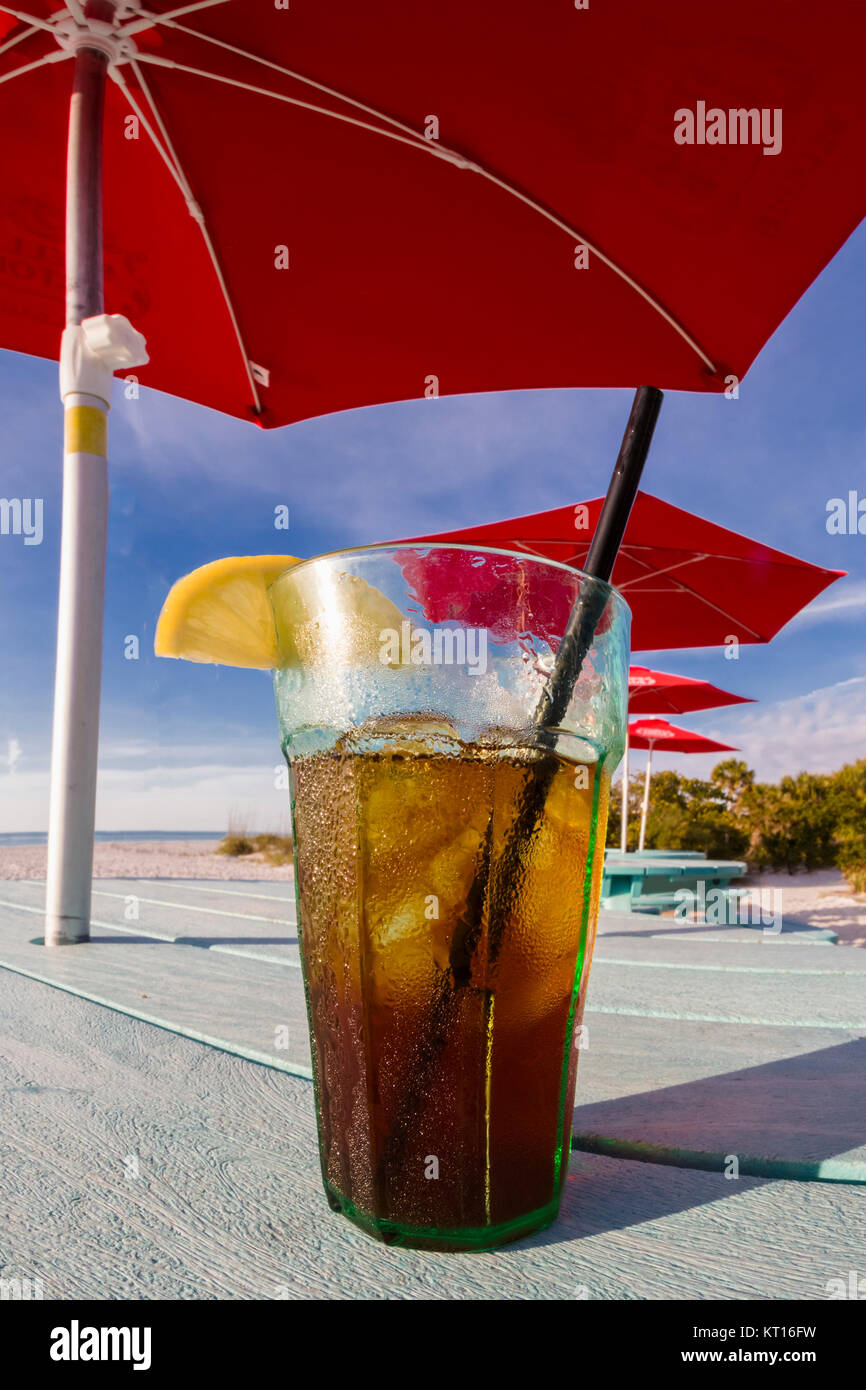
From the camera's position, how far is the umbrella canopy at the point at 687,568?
525cm

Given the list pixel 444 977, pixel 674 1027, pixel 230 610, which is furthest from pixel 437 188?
pixel 444 977

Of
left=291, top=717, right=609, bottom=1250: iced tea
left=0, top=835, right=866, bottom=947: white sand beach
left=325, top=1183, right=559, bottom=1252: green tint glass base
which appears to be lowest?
left=0, top=835, right=866, bottom=947: white sand beach

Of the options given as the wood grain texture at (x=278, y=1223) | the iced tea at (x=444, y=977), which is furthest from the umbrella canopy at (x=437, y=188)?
the wood grain texture at (x=278, y=1223)

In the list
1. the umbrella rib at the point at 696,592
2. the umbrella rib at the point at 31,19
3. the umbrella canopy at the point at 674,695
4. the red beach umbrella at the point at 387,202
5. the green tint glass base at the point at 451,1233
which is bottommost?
the green tint glass base at the point at 451,1233

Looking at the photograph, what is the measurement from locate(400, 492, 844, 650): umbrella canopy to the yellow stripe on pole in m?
2.79

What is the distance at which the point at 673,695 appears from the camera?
959 centimetres

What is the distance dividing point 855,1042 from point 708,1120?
0.39 metres

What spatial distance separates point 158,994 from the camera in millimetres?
1119

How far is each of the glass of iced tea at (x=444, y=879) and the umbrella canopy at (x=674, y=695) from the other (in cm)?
806

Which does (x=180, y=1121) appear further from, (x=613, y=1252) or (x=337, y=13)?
(x=337, y=13)

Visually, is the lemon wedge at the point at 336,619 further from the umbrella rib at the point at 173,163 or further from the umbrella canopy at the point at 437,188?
the umbrella rib at the point at 173,163

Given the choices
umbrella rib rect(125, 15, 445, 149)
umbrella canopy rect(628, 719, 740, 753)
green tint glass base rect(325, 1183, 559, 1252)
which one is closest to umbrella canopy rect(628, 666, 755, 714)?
umbrella canopy rect(628, 719, 740, 753)

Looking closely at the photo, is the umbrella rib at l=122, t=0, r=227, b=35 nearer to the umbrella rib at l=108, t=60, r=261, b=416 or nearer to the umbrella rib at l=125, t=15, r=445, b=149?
the umbrella rib at l=125, t=15, r=445, b=149

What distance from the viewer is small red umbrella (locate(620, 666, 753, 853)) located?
8.69m
